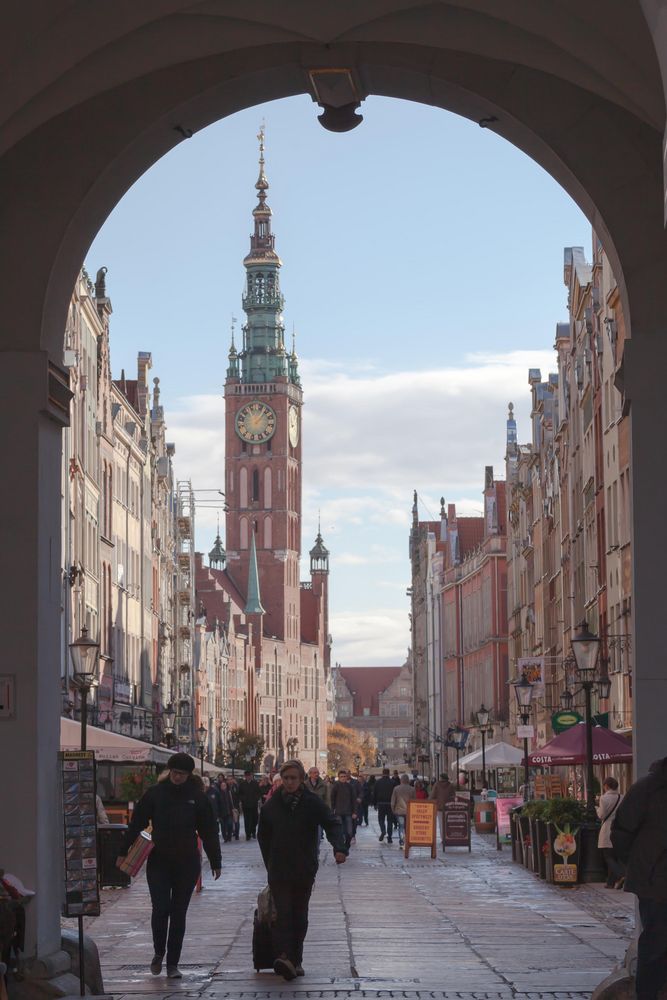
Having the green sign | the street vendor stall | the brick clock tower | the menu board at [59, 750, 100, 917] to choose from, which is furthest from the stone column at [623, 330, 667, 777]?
the brick clock tower

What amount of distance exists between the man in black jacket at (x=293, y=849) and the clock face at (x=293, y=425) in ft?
561

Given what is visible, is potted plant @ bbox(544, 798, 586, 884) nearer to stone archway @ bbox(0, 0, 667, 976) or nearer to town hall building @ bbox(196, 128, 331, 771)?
stone archway @ bbox(0, 0, 667, 976)

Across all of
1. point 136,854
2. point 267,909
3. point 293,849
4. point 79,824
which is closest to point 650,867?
point 79,824

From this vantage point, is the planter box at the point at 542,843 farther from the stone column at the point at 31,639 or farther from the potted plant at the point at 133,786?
the stone column at the point at 31,639

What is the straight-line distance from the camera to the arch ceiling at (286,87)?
33.7 ft

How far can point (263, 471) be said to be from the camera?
604 ft

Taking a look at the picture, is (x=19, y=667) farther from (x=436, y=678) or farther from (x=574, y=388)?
(x=436, y=678)

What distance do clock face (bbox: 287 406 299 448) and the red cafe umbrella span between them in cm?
15604

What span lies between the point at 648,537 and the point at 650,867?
6.73 ft

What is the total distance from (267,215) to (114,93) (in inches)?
6486

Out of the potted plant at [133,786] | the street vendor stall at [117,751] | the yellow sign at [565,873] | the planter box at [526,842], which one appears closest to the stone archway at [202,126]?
the yellow sign at [565,873]

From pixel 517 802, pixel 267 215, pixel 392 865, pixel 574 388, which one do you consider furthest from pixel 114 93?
pixel 267 215

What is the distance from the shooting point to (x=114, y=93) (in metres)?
11.5

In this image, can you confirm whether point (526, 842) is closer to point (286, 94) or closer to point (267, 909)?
point (267, 909)
